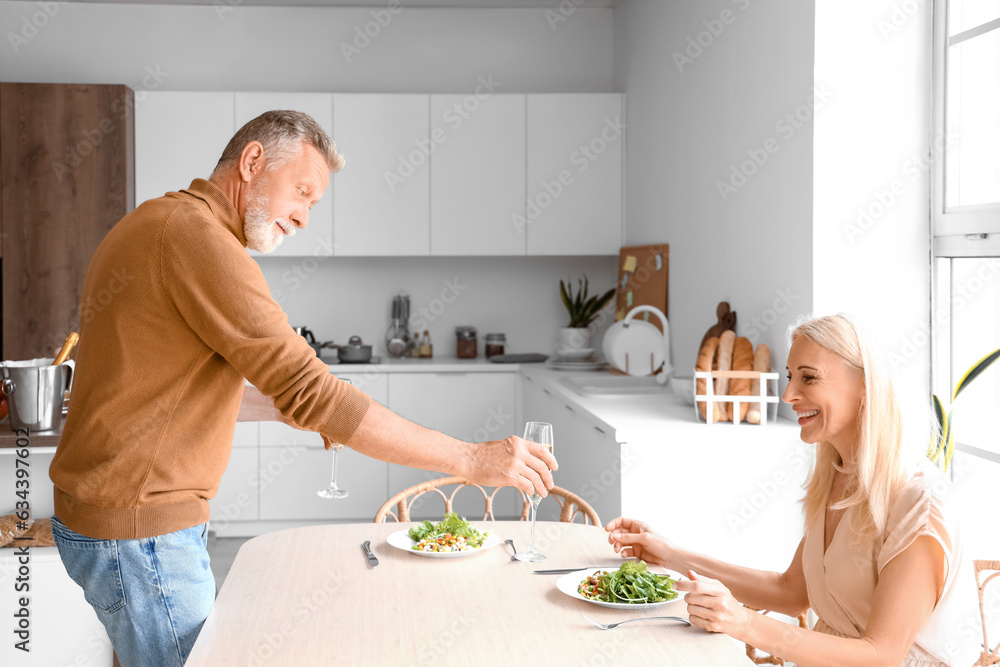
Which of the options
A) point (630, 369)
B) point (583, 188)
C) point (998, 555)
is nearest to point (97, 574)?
point (998, 555)

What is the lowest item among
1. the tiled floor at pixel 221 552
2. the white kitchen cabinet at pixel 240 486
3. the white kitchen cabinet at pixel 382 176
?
the tiled floor at pixel 221 552

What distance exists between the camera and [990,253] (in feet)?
8.21

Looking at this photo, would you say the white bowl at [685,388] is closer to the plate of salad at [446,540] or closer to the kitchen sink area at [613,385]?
the kitchen sink area at [613,385]

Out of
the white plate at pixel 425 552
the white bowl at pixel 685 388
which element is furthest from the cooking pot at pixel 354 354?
the white plate at pixel 425 552

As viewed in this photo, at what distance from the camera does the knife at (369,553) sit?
1.78 meters

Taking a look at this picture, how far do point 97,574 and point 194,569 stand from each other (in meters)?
0.16

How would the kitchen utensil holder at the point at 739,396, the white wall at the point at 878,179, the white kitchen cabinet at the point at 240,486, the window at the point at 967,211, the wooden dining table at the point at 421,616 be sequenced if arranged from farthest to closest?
the white kitchen cabinet at the point at 240,486 < the kitchen utensil holder at the point at 739,396 < the white wall at the point at 878,179 < the window at the point at 967,211 < the wooden dining table at the point at 421,616

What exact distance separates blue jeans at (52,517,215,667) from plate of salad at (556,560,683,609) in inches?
25.8

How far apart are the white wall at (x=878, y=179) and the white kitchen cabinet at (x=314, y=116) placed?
283 centimetres

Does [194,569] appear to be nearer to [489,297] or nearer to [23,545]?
[23,545]

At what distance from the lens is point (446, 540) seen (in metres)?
1.86

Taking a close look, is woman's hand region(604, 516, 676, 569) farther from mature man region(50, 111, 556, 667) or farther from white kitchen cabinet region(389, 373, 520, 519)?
white kitchen cabinet region(389, 373, 520, 519)

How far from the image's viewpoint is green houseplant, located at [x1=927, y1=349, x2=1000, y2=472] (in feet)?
7.75

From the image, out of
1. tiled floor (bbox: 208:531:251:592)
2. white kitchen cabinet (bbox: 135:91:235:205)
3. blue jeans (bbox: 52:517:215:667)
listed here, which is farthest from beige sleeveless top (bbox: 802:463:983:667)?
white kitchen cabinet (bbox: 135:91:235:205)
